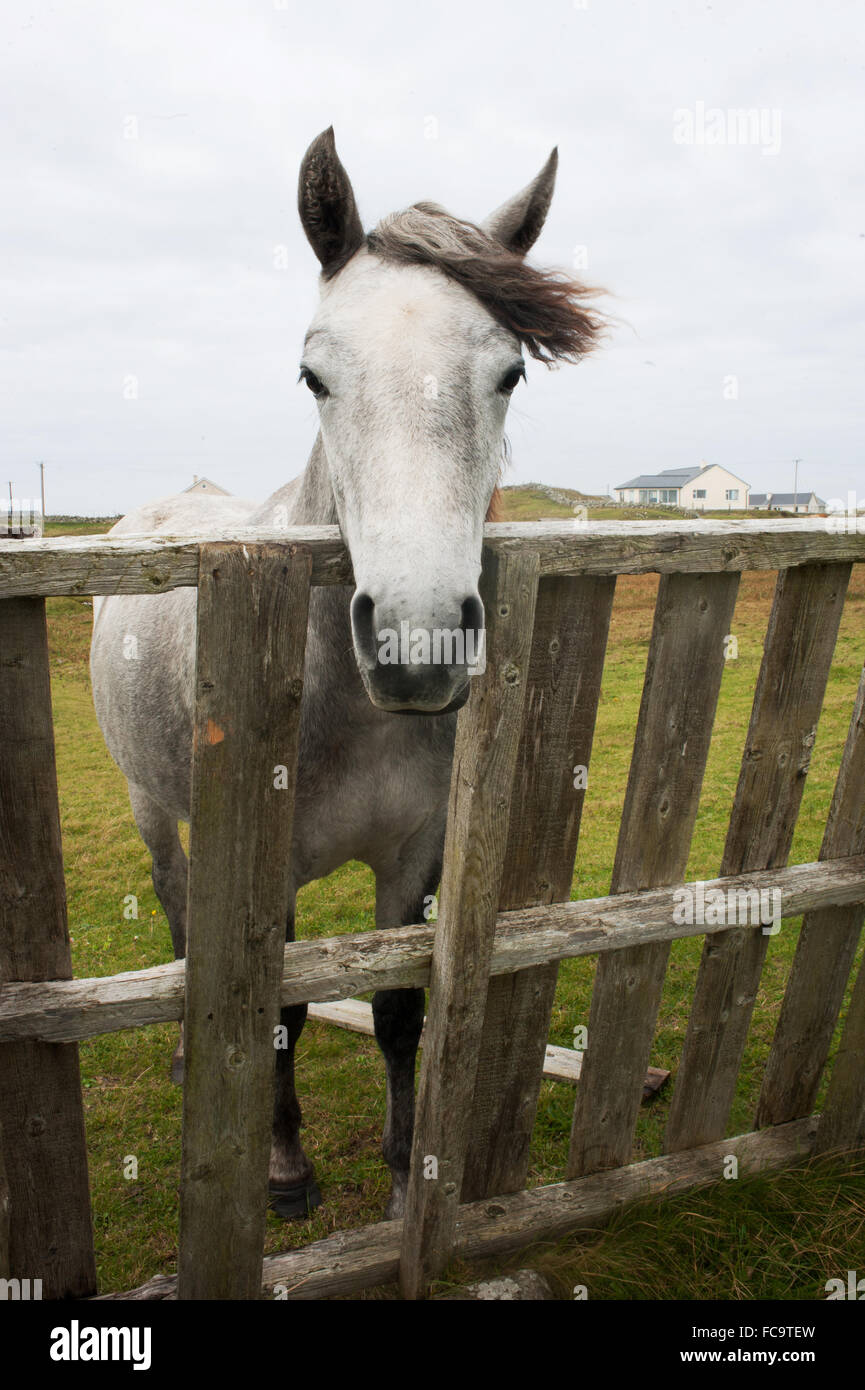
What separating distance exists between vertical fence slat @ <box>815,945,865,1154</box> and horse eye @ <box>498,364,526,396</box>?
2.88m

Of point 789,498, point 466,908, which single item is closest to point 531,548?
point 466,908

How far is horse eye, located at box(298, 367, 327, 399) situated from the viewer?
98.9 inches

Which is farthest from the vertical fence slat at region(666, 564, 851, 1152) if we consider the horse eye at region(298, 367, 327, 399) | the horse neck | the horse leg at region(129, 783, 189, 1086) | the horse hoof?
the horse leg at region(129, 783, 189, 1086)

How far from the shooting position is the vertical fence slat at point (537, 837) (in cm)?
273

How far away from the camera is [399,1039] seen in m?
3.79

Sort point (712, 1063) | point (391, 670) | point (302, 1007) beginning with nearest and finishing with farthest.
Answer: point (391, 670), point (712, 1063), point (302, 1007)

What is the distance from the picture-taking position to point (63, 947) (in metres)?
2.33

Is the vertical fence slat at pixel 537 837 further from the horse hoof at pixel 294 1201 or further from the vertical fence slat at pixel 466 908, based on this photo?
the horse hoof at pixel 294 1201

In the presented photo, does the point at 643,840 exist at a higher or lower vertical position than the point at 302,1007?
higher

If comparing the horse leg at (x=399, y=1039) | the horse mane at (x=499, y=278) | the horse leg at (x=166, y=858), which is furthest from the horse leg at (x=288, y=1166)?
the horse mane at (x=499, y=278)

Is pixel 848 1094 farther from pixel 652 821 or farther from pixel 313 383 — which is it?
pixel 313 383
